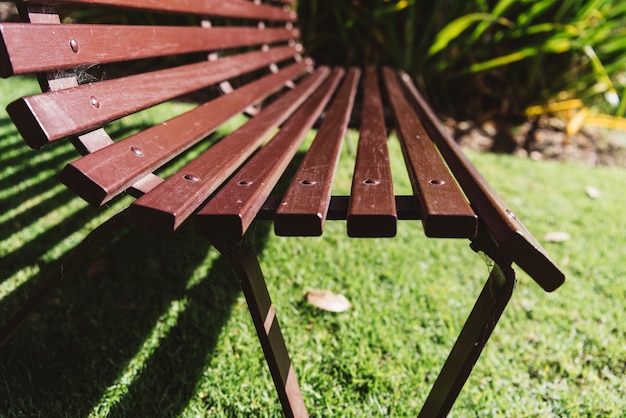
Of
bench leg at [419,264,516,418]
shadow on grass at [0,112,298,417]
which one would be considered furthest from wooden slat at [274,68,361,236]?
bench leg at [419,264,516,418]

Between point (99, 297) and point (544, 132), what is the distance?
10.1ft

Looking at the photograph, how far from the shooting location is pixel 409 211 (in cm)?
94

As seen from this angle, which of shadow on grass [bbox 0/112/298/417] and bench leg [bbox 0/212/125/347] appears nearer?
bench leg [bbox 0/212/125/347]

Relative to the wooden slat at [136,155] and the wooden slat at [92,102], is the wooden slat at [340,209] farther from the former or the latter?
the wooden slat at [92,102]

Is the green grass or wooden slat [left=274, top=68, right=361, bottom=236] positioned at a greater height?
wooden slat [left=274, top=68, right=361, bottom=236]

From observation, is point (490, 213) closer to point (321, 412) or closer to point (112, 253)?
point (321, 412)

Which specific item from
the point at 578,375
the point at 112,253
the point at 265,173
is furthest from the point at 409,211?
the point at 112,253

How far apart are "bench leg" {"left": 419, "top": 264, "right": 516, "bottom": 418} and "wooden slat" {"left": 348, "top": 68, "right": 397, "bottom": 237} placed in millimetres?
233

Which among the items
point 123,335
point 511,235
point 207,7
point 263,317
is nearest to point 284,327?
point 123,335

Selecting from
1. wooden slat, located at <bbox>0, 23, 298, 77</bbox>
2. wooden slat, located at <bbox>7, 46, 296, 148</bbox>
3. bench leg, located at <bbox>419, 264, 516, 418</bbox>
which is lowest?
bench leg, located at <bbox>419, 264, 516, 418</bbox>

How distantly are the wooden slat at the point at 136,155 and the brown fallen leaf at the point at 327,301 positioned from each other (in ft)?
2.02

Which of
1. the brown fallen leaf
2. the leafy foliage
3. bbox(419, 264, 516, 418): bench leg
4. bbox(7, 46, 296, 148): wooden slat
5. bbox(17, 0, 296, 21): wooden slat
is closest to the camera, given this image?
bbox(7, 46, 296, 148): wooden slat

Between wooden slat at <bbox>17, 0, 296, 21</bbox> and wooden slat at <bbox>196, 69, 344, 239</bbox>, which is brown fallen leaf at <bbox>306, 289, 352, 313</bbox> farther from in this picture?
wooden slat at <bbox>17, 0, 296, 21</bbox>

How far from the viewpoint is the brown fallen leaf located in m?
1.61
